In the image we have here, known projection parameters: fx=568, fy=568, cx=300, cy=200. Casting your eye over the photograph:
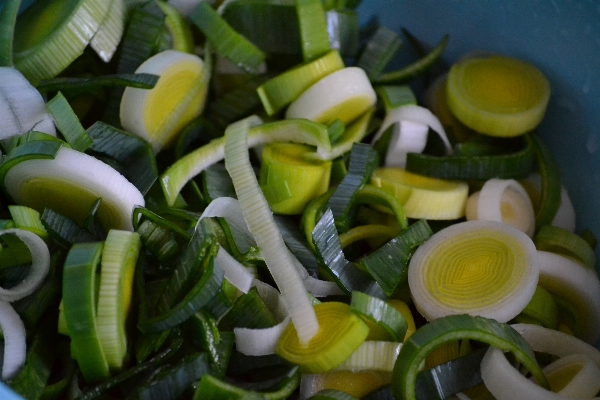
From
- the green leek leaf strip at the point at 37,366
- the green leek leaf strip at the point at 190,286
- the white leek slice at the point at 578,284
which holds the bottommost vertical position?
the white leek slice at the point at 578,284

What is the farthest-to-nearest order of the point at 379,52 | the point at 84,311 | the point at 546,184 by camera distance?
1. the point at 379,52
2. the point at 546,184
3. the point at 84,311

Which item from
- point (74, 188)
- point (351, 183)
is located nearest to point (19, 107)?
point (74, 188)

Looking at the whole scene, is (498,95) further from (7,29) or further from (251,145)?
(7,29)

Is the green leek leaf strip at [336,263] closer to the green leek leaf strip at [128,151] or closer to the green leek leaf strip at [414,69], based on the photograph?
the green leek leaf strip at [128,151]

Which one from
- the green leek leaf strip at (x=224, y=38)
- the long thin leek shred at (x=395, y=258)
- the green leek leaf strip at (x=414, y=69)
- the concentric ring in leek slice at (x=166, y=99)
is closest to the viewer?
the long thin leek shred at (x=395, y=258)

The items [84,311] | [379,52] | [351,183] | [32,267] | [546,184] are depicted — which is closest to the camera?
[84,311]

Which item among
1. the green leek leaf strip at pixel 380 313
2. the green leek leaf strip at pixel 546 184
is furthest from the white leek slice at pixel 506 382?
the green leek leaf strip at pixel 546 184

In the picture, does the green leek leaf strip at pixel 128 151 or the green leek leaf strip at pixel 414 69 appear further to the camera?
the green leek leaf strip at pixel 414 69

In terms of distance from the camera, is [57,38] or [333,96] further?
[333,96]
